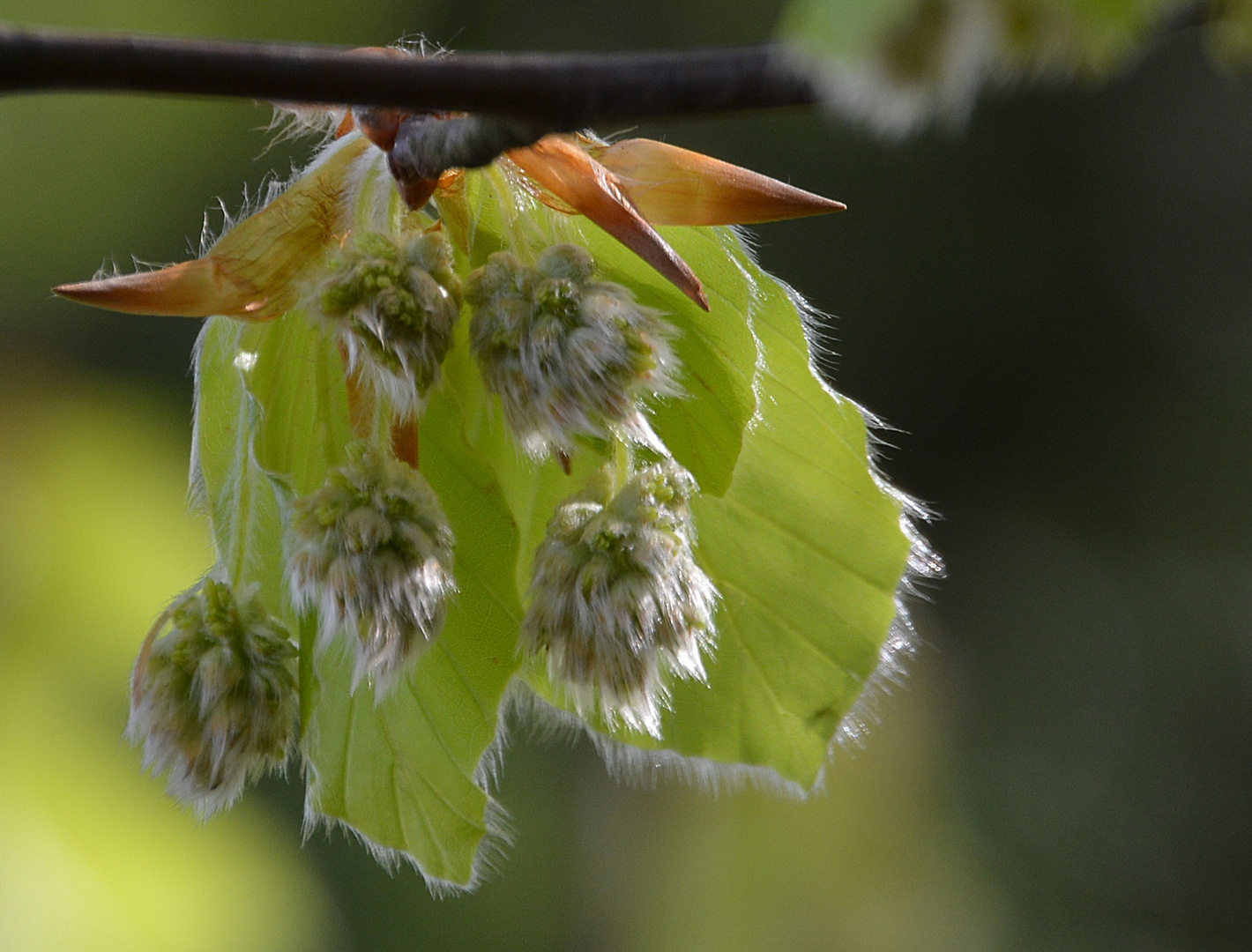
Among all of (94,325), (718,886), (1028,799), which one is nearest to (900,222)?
(1028,799)

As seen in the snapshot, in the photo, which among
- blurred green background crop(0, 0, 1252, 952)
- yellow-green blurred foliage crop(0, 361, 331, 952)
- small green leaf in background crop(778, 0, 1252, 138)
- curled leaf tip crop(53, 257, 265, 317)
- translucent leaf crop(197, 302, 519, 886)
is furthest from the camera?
blurred green background crop(0, 0, 1252, 952)

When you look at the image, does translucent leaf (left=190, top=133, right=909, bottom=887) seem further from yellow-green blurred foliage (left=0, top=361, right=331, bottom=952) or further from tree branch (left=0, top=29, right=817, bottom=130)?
yellow-green blurred foliage (left=0, top=361, right=331, bottom=952)

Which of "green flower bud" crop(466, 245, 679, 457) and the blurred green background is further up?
"green flower bud" crop(466, 245, 679, 457)

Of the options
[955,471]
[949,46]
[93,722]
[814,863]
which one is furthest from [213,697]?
[955,471]

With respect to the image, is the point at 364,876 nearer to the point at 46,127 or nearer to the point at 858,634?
the point at 46,127

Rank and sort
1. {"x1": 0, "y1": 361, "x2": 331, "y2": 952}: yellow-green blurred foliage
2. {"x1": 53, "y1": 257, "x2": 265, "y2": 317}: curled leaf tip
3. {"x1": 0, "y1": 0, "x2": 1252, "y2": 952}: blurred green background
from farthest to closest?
1. {"x1": 0, "y1": 0, "x2": 1252, "y2": 952}: blurred green background
2. {"x1": 0, "y1": 361, "x2": 331, "y2": 952}: yellow-green blurred foliage
3. {"x1": 53, "y1": 257, "x2": 265, "y2": 317}: curled leaf tip

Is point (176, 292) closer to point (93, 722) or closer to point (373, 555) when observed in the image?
point (373, 555)

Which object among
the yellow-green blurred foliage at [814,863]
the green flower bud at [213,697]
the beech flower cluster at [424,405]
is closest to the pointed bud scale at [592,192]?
the beech flower cluster at [424,405]

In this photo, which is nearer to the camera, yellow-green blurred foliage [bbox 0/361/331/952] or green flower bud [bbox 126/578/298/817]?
green flower bud [bbox 126/578/298/817]

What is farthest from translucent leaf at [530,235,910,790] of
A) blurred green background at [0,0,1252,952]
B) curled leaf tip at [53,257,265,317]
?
blurred green background at [0,0,1252,952]
